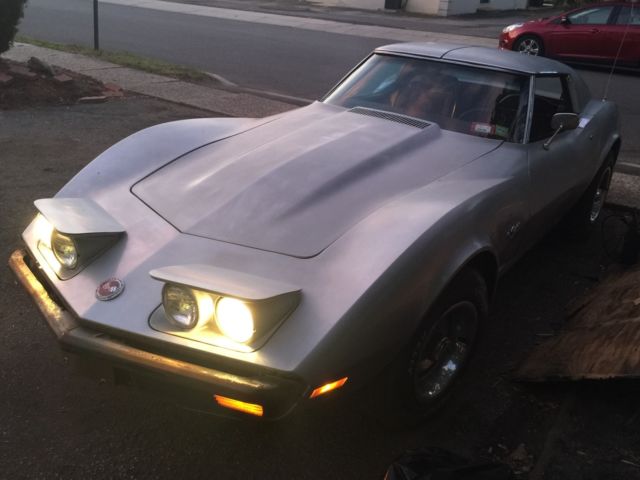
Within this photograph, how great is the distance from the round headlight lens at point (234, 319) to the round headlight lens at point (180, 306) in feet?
0.33

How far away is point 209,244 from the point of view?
8.48ft

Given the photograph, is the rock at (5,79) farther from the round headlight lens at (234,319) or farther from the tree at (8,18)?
the round headlight lens at (234,319)

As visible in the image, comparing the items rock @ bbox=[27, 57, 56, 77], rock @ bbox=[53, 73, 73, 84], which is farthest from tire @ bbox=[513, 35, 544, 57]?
rock @ bbox=[27, 57, 56, 77]

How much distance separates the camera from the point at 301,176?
301 centimetres

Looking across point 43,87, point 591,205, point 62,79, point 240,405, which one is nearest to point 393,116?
point 591,205

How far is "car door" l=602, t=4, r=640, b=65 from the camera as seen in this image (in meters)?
12.9

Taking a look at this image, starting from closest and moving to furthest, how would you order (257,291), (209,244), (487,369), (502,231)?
(257,291), (209,244), (502,231), (487,369)

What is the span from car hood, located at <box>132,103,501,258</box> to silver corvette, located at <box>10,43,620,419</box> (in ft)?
0.04

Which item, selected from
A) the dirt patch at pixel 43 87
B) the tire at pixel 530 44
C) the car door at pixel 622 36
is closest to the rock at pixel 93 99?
the dirt patch at pixel 43 87

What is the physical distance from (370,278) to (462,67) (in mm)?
2127

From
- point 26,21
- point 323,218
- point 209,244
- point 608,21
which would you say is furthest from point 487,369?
point 26,21

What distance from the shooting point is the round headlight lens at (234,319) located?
7.21ft

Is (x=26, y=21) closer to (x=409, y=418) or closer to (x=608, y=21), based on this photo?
(x=608, y=21)

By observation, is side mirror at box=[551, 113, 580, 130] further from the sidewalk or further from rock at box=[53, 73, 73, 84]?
rock at box=[53, 73, 73, 84]
